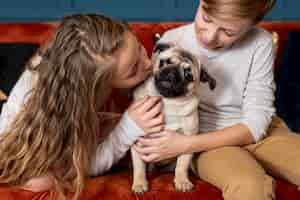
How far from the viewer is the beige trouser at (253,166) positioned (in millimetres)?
1260

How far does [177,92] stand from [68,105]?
0.30m

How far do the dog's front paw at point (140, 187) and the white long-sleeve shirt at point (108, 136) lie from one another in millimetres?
102

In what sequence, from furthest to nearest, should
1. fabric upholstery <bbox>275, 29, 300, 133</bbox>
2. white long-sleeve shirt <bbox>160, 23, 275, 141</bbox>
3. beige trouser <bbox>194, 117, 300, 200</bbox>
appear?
fabric upholstery <bbox>275, 29, 300, 133</bbox> < white long-sleeve shirt <bbox>160, 23, 275, 141</bbox> < beige trouser <bbox>194, 117, 300, 200</bbox>

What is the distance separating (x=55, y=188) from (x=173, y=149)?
13.5 inches

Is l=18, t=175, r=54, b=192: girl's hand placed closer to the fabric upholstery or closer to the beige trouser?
the beige trouser

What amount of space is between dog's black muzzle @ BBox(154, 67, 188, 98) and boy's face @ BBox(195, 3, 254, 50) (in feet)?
0.51

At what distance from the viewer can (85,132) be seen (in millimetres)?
1334

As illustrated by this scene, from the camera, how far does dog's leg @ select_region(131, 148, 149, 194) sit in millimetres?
1361

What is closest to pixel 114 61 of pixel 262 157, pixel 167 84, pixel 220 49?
pixel 167 84

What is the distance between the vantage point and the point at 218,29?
1415 mm

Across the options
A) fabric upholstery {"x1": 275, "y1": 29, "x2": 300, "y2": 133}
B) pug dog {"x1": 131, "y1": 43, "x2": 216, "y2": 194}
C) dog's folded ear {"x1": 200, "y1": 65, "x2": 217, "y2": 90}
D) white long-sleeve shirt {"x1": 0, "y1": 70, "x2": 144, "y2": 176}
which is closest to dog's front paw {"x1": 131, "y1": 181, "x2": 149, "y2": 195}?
pug dog {"x1": 131, "y1": 43, "x2": 216, "y2": 194}

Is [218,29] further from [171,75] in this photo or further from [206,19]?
[171,75]

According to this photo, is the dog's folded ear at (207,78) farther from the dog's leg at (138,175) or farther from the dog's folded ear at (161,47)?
the dog's leg at (138,175)

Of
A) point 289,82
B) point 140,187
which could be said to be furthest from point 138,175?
point 289,82
